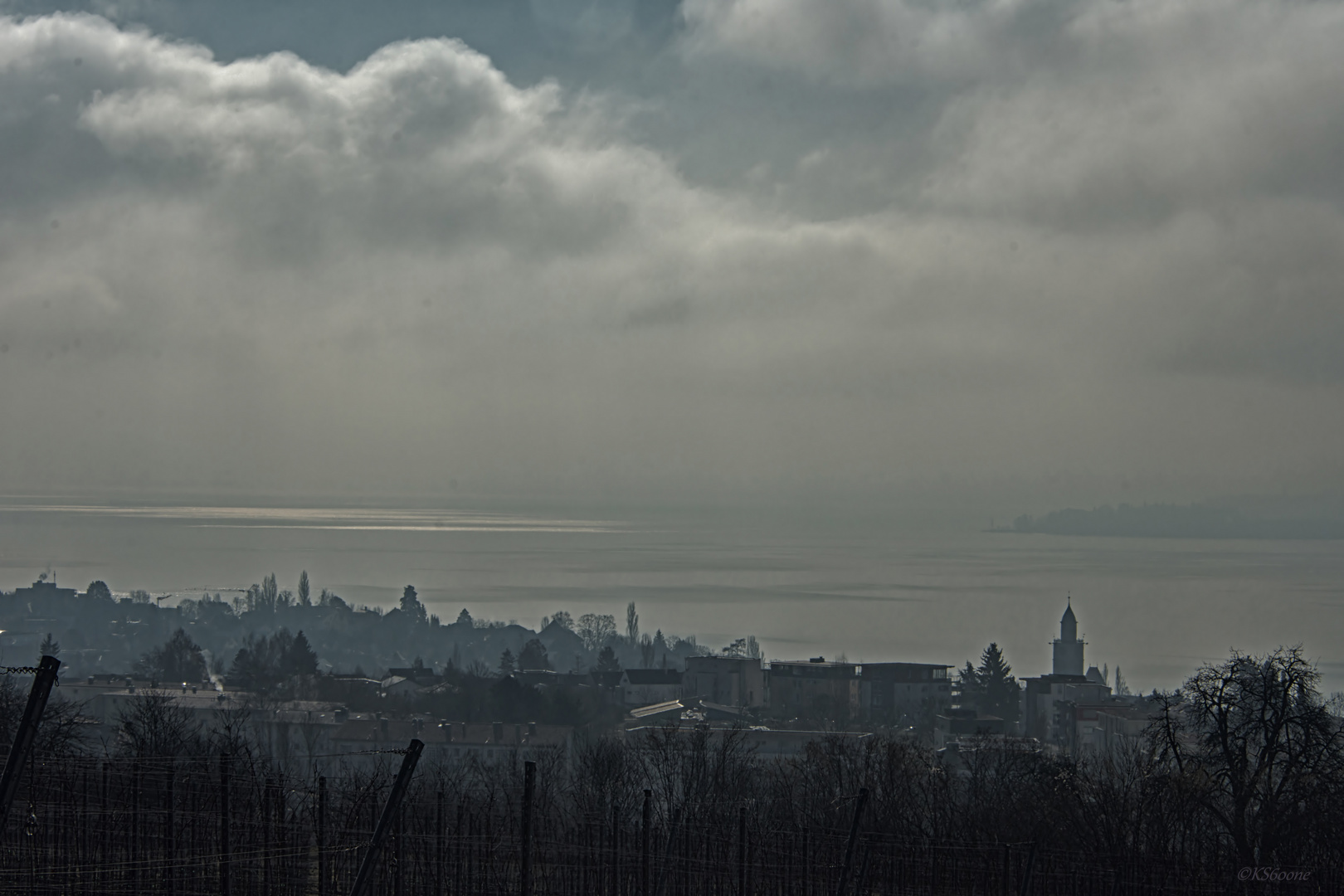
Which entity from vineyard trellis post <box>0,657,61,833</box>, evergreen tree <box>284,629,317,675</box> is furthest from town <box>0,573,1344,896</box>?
evergreen tree <box>284,629,317,675</box>

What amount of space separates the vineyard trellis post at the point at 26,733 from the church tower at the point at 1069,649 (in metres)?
136

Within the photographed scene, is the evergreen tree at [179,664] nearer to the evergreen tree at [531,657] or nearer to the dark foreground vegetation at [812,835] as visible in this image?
the evergreen tree at [531,657]

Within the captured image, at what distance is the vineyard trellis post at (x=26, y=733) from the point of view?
632 cm

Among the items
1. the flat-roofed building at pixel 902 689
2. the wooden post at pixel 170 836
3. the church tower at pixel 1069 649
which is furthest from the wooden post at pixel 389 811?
the church tower at pixel 1069 649

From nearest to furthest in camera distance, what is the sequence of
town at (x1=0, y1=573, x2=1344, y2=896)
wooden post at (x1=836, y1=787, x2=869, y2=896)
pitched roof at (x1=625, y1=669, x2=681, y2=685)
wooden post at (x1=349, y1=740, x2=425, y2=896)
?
wooden post at (x1=349, y1=740, x2=425, y2=896) → wooden post at (x1=836, y1=787, x2=869, y2=896) → town at (x1=0, y1=573, x2=1344, y2=896) → pitched roof at (x1=625, y1=669, x2=681, y2=685)

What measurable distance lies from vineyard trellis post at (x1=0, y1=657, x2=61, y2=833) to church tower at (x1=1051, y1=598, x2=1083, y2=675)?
5369 inches

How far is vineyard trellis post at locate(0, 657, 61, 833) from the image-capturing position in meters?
6.32

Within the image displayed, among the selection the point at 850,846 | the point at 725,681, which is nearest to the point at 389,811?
the point at 850,846

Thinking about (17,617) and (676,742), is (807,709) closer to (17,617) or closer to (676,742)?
(676,742)

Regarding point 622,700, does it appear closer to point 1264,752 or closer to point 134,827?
point 1264,752

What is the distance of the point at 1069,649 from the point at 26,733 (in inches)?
5481

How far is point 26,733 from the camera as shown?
21.0ft

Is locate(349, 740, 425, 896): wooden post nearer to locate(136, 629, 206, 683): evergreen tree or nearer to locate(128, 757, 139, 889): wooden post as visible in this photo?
locate(128, 757, 139, 889): wooden post

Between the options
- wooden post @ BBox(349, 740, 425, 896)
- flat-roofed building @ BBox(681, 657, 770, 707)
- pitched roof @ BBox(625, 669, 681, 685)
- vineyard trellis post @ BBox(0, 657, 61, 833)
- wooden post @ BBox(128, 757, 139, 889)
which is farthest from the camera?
flat-roofed building @ BBox(681, 657, 770, 707)
